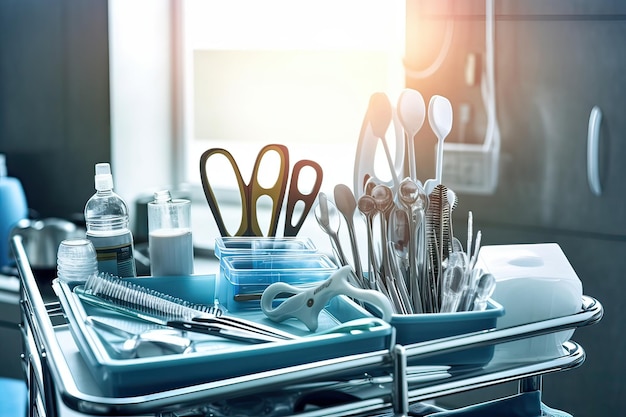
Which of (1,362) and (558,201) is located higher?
(558,201)

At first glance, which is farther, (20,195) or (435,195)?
(20,195)

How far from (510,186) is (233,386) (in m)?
1.27

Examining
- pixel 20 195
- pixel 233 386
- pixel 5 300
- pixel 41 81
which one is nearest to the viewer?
pixel 233 386

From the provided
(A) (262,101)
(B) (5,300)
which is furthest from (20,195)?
(A) (262,101)

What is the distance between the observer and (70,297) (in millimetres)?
749

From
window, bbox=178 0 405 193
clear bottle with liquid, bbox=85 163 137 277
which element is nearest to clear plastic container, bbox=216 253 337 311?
clear bottle with liquid, bbox=85 163 137 277

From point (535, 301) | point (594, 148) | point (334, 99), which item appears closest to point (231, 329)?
point (535, 301)

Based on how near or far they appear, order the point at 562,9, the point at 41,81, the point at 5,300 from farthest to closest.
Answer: the point at 41,81 < the point at 5,300 < the point at 562,9

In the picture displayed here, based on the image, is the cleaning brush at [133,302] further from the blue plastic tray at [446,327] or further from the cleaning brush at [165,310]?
the blue plastic tray at [446,327]

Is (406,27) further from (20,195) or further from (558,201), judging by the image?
(20,195)

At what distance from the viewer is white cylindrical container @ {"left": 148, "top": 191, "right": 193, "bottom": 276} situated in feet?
2.85

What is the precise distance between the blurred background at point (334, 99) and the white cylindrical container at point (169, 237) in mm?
973

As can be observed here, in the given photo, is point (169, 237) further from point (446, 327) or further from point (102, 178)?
point (446, 327)

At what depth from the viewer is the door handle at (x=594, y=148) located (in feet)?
5.21
